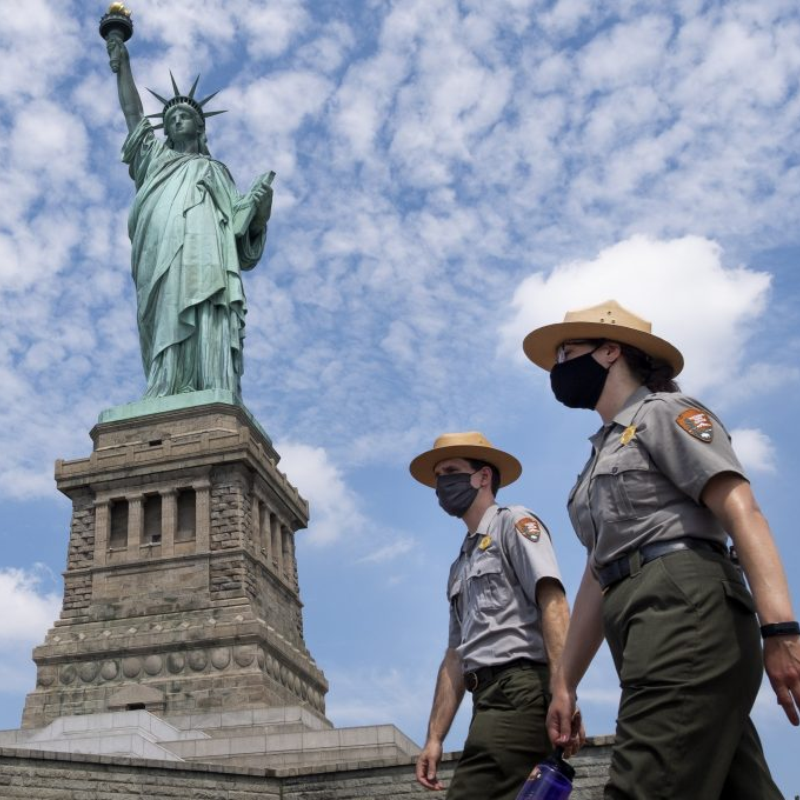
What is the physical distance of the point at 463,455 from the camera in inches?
237

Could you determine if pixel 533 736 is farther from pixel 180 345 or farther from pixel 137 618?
pixel 180 345

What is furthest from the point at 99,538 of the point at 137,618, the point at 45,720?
the point at 45,720

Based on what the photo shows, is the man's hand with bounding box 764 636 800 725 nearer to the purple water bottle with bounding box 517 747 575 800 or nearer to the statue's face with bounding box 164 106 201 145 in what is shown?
the purple water bottle with bounding box 517 747 575 800

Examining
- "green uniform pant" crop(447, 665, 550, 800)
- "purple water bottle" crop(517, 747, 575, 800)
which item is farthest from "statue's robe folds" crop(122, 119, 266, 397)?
"purple water bottle" crop(517, 747, 575, 800)

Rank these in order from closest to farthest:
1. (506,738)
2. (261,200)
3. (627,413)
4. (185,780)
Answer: (627,413)
(506,738)
(185,780)
(261,200)

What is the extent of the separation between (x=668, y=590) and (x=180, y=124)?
105ft

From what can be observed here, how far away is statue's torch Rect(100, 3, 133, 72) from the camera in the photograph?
34.1m

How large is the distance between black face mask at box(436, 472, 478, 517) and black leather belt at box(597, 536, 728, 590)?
2.21 m

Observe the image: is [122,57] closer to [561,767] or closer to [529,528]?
[529,528]

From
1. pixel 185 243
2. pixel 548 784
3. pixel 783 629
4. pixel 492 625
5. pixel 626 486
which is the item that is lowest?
pixel 548 784

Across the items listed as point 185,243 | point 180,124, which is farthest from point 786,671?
point 180,124

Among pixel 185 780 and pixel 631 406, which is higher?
pixel 185 780

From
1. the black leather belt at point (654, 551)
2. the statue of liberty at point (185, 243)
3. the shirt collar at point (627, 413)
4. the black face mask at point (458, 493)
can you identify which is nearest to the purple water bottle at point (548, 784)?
the black leather belt at point (654, 551)

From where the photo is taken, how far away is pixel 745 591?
3.47 metres
